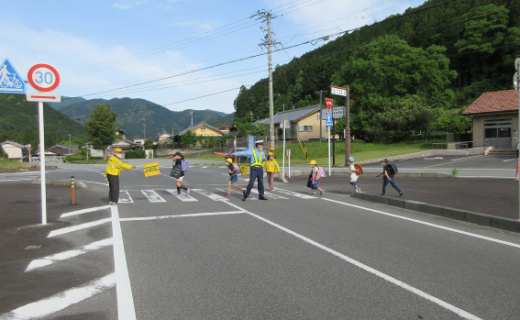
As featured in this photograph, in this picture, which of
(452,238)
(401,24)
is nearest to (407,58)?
(401,24)

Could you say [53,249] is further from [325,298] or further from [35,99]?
[325,298]

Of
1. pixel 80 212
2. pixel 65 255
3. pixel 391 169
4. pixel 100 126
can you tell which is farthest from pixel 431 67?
pixel 100 126

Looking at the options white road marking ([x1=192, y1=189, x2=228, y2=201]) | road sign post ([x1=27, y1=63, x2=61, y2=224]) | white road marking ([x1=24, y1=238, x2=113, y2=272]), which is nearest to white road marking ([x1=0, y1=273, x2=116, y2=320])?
white road marking ([x1=24, y1=238, x2=113, y2=272])

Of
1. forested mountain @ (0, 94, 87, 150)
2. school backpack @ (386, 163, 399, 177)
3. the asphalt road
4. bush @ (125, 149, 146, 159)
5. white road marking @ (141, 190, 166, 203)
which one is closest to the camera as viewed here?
the asphalt road

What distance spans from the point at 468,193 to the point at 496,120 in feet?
75.2

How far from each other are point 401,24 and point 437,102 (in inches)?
1161

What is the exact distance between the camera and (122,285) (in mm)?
4125

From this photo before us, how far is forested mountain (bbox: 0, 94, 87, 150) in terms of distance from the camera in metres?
94.8

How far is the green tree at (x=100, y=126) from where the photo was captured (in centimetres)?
5697

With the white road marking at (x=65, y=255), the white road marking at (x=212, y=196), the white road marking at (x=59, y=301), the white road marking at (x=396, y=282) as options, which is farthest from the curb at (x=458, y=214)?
the white road marking at (x=65, y=255)

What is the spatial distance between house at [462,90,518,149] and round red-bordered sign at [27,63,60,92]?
1200 inches

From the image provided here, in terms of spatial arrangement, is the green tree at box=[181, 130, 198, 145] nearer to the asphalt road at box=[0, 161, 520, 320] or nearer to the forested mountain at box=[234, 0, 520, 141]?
the forested mountain at box=[234, 0, 520, 141]

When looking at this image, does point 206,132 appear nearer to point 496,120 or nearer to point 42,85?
point 496,120

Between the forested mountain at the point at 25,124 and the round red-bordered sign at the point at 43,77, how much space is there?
288 feet
